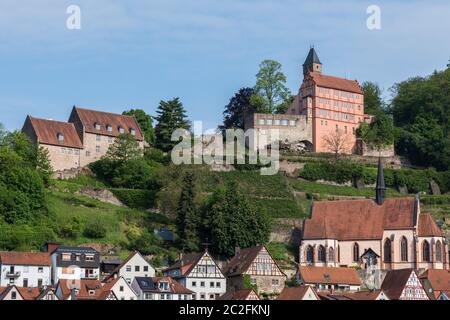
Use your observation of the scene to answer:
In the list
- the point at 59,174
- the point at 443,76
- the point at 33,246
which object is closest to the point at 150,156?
the point at 59,174

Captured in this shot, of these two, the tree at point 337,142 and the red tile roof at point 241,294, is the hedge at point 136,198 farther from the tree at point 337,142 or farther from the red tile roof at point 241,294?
the tree at point 337,142

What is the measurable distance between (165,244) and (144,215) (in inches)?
155

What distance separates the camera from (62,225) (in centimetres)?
6525

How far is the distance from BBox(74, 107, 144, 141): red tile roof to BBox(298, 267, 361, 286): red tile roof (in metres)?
24.4

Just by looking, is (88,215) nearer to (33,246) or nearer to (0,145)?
(33,246)

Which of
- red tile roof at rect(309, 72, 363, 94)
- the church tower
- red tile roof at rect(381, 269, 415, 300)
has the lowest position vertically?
red tile roof at rect(381, 269, 415, 300)

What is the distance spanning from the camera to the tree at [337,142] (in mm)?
92062

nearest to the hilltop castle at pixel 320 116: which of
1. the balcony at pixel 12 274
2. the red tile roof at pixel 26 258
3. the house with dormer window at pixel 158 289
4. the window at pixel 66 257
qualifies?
the house with dormer window at pixel 158 289

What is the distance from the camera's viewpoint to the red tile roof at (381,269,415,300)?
202ft

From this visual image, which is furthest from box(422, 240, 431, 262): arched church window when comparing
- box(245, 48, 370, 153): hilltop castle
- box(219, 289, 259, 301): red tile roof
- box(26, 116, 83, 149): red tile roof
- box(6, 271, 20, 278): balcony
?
box(6, 271, 20, 278): balcony

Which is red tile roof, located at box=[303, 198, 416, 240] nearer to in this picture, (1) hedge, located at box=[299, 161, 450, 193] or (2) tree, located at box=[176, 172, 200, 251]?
(1) hedge, located at box=[299, 161, 450, 193]

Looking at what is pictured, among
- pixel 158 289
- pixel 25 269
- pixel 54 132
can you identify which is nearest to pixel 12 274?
pixel 25 269

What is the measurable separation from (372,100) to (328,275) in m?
45.6

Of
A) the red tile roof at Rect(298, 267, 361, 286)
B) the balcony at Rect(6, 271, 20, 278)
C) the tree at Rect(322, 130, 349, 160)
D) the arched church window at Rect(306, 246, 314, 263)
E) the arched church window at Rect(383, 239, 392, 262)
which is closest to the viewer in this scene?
the balcony at Rect(6, 271, 20, 278)
